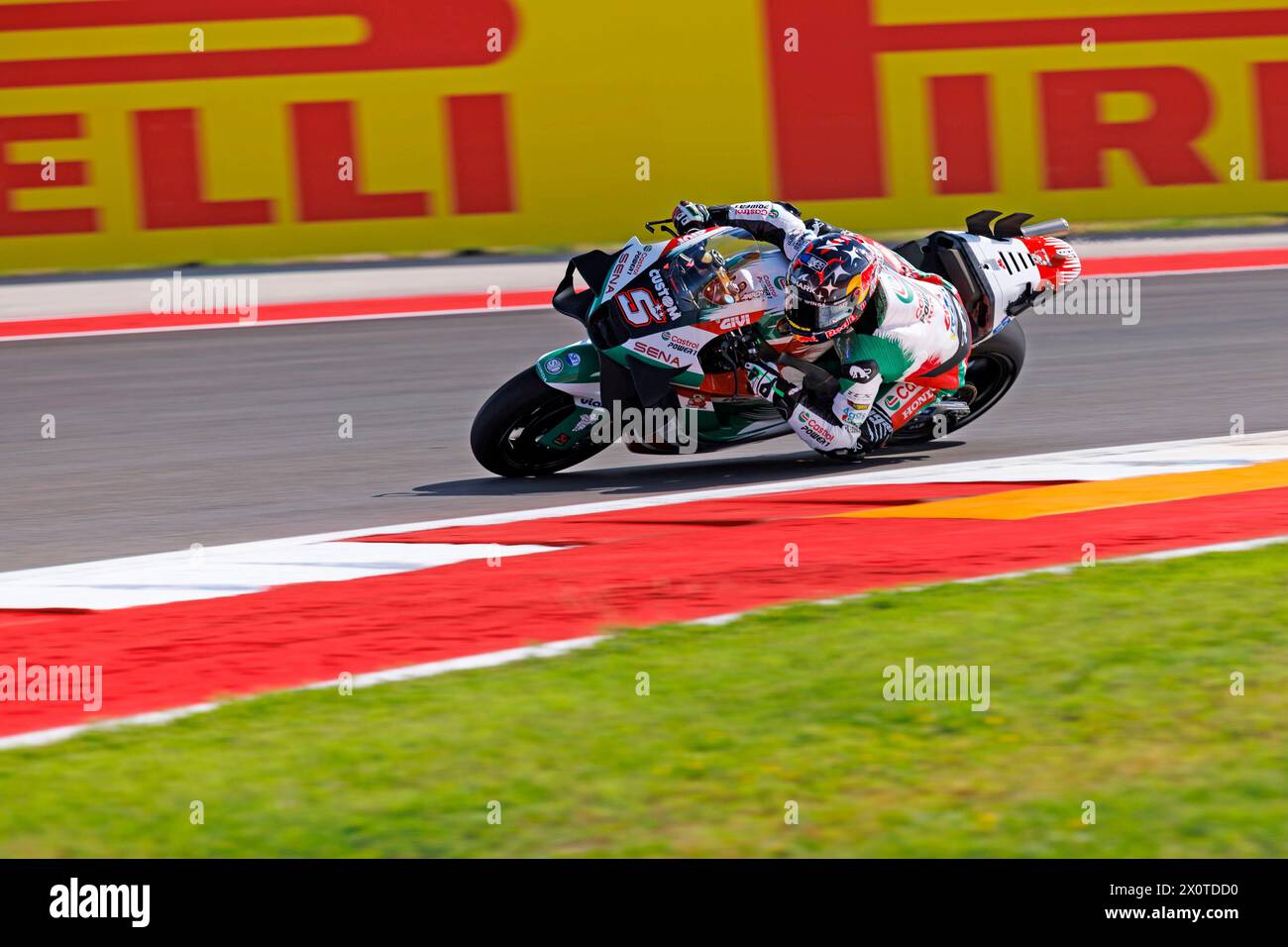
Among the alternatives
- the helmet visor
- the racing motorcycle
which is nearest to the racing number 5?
the racing motorcycle

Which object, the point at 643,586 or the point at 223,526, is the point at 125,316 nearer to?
the point at 223,526

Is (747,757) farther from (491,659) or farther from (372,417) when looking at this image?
(372,417)

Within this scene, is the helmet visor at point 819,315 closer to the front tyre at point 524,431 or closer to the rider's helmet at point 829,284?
the rider's helmet at point 829,284

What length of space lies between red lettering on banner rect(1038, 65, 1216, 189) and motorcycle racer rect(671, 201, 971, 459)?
12.1 metres

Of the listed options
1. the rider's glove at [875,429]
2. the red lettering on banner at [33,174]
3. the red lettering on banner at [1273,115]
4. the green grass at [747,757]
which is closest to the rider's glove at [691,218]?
the rider's glove at [875,429]

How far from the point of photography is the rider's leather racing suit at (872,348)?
988 centimetres

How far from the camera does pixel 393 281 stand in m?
→ 19.8

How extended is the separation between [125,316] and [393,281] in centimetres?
298

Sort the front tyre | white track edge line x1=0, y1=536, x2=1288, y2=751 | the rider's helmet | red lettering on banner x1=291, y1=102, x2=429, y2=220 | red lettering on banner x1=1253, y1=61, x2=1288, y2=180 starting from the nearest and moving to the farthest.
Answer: white track edge line x1=0, y1=536, x2=1288, y2=751 < the rider's helmet < the front tyre < red lettering on banner x1=291, y1=102, x2=429, y2=220 < red lettering on banner x1=1253, y1=61, x2=1288, y2=180

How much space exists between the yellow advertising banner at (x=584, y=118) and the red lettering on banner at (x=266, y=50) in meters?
0.02

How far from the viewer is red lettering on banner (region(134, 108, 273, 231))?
20234mm

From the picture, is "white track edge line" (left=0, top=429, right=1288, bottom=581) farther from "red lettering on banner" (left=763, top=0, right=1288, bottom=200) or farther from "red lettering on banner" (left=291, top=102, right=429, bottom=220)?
"red lettering on banner" (left=291, top=102, right=429, bottom=220)

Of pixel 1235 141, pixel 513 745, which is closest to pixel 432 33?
pixel 1235 141
